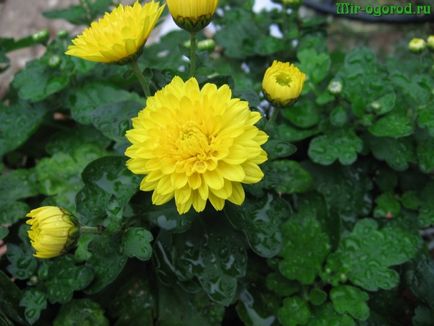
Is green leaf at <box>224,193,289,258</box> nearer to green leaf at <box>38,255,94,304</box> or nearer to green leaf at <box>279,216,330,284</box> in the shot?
green leaf at <box>279,216,330,284</box>

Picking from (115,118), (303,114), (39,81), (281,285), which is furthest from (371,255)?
(39,81)

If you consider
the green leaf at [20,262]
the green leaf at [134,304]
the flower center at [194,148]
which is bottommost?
the green leaf at [134,304]

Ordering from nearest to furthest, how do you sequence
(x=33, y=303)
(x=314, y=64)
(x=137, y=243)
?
(x=137, y=243) → (x=33, y=303) → (x=314, y=64)

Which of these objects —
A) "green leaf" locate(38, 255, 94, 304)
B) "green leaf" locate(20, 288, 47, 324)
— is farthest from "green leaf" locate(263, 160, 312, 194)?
"green leaf" locate(20, 288, 47, 324)

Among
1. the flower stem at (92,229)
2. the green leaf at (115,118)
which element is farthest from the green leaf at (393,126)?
the flower stem at (92,229)

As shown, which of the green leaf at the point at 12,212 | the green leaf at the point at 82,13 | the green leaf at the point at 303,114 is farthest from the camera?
the green leaf at the point at 82,13

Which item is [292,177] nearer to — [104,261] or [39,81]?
[104,261]

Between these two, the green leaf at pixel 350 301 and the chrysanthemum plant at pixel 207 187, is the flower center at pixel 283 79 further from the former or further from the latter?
the green leaf at pixel 350 301
